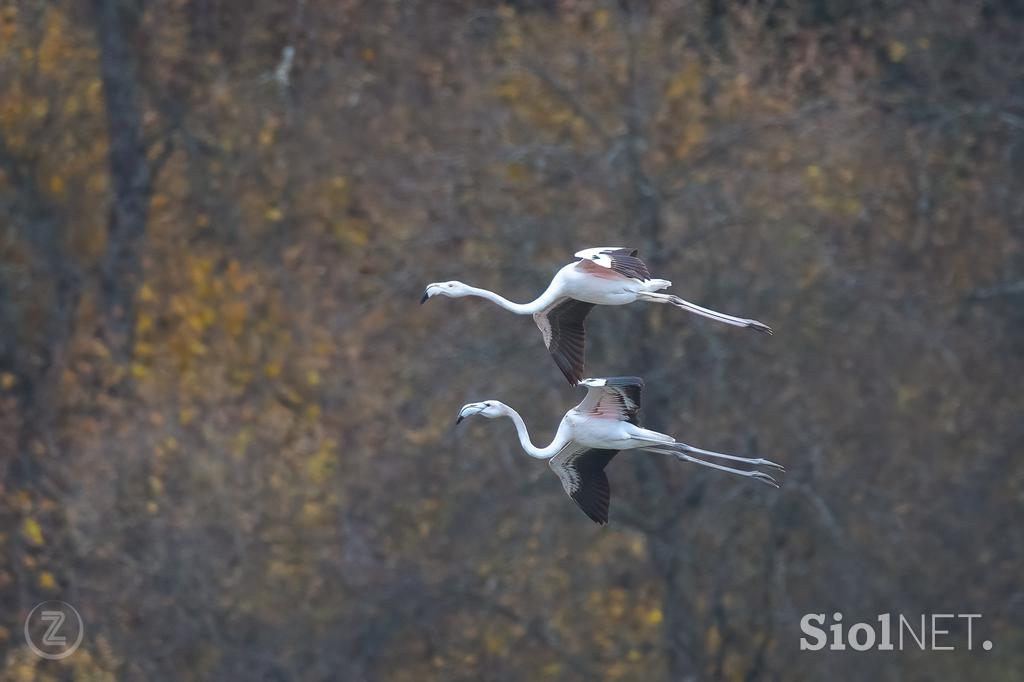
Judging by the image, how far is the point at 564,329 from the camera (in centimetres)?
1177

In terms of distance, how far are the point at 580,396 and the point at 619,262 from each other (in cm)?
625

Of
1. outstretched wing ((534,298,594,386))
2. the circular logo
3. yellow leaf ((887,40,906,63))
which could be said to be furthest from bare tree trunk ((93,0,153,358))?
outstretched wing ((534,298,594,386))

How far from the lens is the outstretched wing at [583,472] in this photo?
449 inches

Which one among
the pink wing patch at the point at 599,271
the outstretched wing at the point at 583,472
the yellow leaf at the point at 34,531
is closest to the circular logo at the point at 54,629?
the yellow leaf at the point at 34,531

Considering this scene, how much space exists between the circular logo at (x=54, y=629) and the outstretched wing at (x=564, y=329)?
8.45m

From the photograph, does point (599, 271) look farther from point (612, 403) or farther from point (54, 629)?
point (54, 629)

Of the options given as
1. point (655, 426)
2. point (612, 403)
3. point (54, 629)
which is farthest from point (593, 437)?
point (54, 629)

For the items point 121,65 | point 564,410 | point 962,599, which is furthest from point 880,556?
point 121,65

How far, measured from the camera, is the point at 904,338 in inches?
731

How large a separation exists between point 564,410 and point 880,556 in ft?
11.1

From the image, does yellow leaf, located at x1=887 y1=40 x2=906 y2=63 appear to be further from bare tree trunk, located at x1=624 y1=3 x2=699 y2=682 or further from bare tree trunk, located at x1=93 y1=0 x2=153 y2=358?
bare tree trunk, located at x1=93 y1=0 x2=153 y2=358

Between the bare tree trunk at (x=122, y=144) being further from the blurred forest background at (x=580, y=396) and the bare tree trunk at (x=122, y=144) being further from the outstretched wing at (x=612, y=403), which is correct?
the outstretched wing at (x=612, y=403)

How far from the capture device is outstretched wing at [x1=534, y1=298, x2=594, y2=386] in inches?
460

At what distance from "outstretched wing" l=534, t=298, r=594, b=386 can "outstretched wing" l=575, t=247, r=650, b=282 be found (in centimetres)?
30
